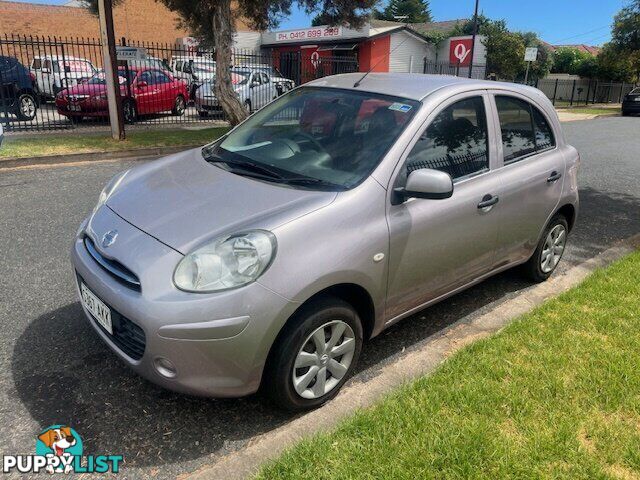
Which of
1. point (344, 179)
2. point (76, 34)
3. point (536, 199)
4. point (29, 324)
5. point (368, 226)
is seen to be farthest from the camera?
point (76, 34)

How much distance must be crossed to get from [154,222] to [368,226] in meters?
1.12

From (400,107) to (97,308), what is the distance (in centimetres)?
211

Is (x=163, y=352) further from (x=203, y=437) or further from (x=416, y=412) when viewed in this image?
(x=416, y=412)

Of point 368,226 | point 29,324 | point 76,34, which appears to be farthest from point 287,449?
point 76,34

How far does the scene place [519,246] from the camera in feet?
13.0

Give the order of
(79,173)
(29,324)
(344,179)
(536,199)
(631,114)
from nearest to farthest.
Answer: (344,179)
(29,324)
(536,199)
(79,173)
(631,114)

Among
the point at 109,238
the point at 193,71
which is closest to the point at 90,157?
the point at 109,238

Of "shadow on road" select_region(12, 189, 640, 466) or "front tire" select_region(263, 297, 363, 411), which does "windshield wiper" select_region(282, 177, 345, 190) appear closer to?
"front tire" select_region(263, 297, 363, 411)

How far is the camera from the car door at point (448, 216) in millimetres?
2953

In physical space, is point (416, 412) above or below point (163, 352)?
below

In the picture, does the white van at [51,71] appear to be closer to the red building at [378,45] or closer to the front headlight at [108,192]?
the red building at [378,45]

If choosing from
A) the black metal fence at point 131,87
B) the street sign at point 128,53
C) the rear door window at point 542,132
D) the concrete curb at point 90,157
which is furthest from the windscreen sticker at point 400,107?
the street sign at point 128,53

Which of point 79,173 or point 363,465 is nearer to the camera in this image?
point 363,465

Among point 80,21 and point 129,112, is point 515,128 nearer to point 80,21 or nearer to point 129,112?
point 129,112
